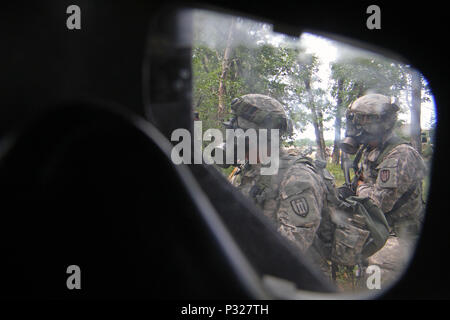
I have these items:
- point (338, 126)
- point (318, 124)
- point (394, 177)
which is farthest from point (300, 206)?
point (394, 177)

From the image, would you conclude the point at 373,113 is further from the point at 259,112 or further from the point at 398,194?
the point at 259,112

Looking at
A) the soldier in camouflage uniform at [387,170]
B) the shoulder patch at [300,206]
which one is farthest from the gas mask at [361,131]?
the shoulder patch at [300,206]

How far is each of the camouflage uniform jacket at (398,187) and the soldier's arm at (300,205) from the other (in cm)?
76

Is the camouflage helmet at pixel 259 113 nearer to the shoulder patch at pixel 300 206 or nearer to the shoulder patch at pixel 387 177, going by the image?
the shoulder patch at pixel 300 206

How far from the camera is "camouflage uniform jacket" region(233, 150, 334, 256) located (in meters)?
2.11

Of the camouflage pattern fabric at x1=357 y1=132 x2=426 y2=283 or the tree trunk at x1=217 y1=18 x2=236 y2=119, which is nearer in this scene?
the tree trunk at x1=217 y1=18 x2=236 y2=119

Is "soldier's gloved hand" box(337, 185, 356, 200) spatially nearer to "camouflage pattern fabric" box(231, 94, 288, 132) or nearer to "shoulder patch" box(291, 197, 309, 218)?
"shoulder patch" box(291, 197, 309, 218)

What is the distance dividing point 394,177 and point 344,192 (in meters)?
0.43

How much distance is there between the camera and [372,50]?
916 mm

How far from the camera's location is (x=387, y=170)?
2773 mm

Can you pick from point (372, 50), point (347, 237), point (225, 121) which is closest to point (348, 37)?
point (372, 50)

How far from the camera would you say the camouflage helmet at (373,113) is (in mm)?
2822

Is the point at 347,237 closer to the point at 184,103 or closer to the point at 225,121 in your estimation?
the point at 225,121

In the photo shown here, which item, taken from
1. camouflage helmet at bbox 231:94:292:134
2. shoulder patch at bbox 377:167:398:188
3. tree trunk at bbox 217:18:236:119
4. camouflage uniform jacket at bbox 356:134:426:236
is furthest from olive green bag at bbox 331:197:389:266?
tree trunk at bbox 217:18:236:119
